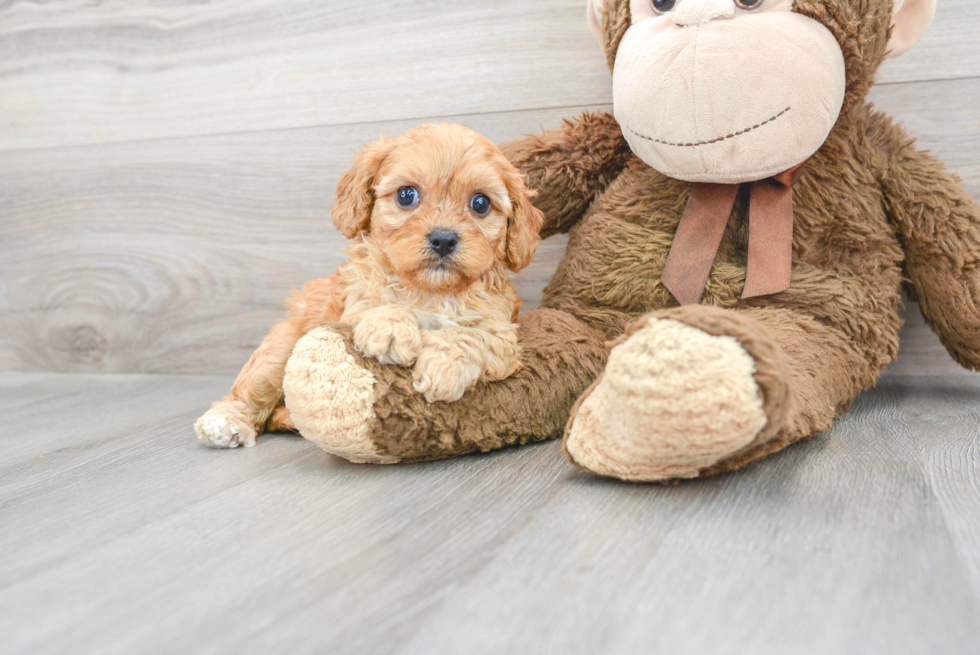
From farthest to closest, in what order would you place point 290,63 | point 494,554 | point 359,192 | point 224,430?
point 290,63, point 224,430, point 359,192, point 494,554

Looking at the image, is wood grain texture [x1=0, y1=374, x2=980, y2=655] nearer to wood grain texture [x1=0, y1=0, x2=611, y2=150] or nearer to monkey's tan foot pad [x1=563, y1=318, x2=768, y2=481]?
monkey's tan foot pad [x1=563, y1=318, x2=768, y2=481]

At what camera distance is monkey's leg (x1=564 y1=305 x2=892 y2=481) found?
87cm

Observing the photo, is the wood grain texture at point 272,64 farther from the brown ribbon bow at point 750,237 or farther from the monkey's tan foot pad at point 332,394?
the monkey's tan foot pad at point 332,394

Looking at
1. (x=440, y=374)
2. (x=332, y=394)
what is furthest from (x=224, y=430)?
(x=440, y=374)

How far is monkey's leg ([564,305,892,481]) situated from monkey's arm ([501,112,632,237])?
537mm

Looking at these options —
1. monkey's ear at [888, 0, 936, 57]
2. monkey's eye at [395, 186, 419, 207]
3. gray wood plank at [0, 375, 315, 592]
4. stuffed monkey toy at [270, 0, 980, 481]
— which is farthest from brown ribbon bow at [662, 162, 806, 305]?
gray wood plank at [0, 375, 315, 592]

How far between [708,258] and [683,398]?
0.50 meters

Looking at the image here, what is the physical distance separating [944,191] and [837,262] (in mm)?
215

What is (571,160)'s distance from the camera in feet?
4.77

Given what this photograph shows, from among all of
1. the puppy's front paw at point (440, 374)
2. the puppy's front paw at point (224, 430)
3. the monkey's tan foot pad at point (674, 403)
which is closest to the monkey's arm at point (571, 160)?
the puppy's front paw at point (440, 374)

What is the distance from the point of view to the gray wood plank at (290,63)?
1.66 metres

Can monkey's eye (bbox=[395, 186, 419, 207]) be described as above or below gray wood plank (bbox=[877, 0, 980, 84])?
below

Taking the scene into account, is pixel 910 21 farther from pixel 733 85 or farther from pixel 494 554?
pixel 494 554

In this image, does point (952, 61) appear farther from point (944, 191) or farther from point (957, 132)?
point (944, 191)
